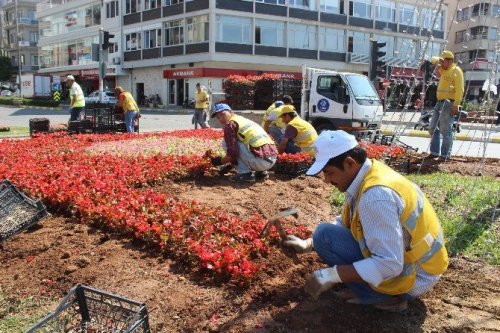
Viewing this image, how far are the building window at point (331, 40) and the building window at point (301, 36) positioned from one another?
0.83m

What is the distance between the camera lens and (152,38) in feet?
160

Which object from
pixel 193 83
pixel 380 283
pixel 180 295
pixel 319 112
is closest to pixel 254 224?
pixel 180 295

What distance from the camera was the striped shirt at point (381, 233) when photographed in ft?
9.68

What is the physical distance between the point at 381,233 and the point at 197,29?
Result: 42.9m

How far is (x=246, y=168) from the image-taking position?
7.80 metres

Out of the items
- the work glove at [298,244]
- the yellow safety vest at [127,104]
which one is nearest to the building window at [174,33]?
the yellow safety vest at [127,104]

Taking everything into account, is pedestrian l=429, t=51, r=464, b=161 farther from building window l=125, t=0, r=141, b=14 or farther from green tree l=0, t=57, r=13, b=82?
green tree l=0, t=57, r=13, b=82

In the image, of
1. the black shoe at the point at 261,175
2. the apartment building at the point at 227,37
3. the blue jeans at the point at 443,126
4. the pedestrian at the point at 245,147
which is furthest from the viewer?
the apartment building at the point at 227,37

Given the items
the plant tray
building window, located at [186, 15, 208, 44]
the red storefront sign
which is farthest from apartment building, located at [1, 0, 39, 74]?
the plant tray

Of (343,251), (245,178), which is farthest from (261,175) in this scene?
(343,251)

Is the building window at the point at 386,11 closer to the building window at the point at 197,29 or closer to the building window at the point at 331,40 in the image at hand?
the building window at the point at 331,40

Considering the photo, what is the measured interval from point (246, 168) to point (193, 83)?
37499 millimetres

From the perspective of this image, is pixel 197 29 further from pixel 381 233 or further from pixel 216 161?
pixel 381 233

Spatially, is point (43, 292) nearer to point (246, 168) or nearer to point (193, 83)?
point (246, 168)
